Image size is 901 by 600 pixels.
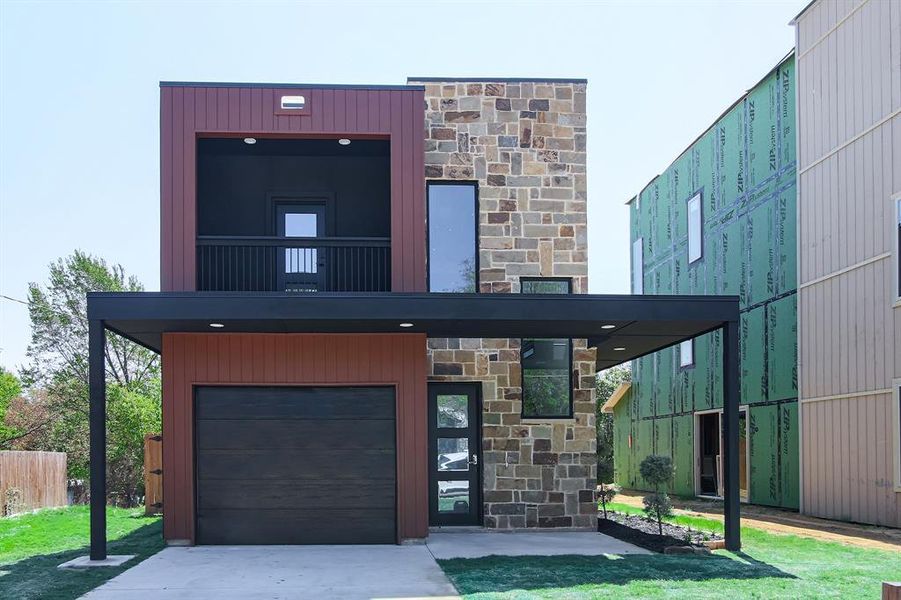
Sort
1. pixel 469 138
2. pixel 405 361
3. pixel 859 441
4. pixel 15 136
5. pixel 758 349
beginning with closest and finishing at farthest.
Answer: pixel 405 361 < pixel 469 138 < pixel 859 441 < pixel 758 349 < pixel 15 136

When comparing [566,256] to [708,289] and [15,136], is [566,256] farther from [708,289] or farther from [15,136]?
[15,136]

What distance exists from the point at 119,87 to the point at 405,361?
11.0 metres

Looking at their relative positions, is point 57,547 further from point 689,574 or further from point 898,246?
point 898,246

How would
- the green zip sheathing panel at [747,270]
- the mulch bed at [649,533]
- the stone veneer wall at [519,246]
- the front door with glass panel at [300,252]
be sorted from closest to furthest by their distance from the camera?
the mulch bed at [649,533], the front door with glass panel at [300,252], the stone veneer wall at [519,246], the green zip sheathing panel at [747,270]

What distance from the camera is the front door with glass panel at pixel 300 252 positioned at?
43.3ft

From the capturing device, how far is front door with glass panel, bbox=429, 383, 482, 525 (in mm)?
13914

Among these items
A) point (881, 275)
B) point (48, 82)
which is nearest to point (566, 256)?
point (881, 275)

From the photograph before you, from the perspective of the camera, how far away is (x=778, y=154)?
1875 cm

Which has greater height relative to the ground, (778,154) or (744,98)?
(744,98)

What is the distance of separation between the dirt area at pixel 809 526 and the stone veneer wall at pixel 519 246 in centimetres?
321

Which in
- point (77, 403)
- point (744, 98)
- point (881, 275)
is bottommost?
point (77, 403)

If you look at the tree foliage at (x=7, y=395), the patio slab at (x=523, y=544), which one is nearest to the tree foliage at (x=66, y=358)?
the tree foliage at (x=7, y=395)

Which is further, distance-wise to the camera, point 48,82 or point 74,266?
point 74,266

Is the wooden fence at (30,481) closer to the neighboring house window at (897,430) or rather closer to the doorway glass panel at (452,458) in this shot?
the doorway glass panel at (452,458)
